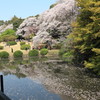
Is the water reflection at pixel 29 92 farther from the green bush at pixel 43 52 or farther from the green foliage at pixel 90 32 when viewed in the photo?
the green bush at pixel 43 52

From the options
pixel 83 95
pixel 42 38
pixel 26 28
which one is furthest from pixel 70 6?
pixel 26 28

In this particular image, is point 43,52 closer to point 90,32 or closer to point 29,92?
point 90,32

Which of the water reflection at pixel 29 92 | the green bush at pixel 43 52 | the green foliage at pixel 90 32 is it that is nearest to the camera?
the water reflection at pixel 29 92

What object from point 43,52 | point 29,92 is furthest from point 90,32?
point 43,52

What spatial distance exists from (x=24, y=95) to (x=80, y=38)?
10.0 metres

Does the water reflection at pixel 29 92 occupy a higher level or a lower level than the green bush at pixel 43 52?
lower

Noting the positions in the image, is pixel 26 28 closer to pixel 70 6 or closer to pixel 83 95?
pixel 70 6

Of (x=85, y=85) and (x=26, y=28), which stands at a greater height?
(x=26, y=28)

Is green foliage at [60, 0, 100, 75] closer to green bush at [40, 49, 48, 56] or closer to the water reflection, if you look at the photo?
the water reflection

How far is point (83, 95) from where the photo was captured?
16344 mm

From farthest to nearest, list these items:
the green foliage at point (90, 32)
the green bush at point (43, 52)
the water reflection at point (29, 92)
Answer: the green bush at point (43, 52) < the green foliage at point (90, 32) < the water reflection at point (29, 92)

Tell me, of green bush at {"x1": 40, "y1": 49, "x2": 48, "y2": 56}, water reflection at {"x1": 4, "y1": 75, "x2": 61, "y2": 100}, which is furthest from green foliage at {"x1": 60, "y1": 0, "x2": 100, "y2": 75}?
green bush at {"x1": 40, "y1": 49, "x2": 48, "y2": 56}

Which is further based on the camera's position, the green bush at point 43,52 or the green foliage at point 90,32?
the green bush at point 43,52

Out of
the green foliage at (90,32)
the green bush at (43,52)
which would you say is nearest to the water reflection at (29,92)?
the green foliage at (90,32)
